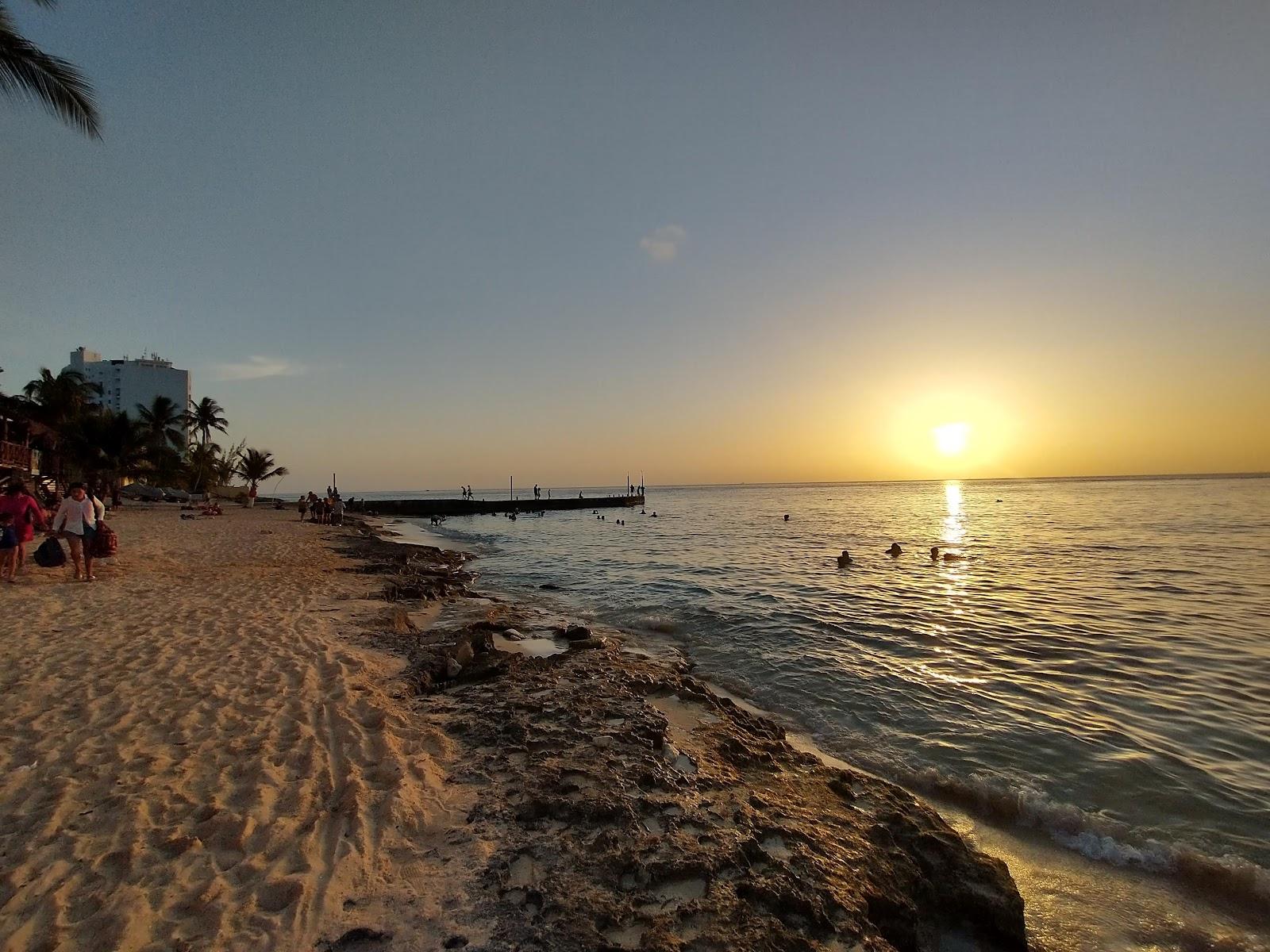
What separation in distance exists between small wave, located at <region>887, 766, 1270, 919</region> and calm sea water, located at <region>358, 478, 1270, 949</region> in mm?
16

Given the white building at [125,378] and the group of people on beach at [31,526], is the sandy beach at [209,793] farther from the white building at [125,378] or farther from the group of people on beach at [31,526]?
the white building at [125,378]

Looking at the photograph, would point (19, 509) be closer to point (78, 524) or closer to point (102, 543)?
point (78, 524)

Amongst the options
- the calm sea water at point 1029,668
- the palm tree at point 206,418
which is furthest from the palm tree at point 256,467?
the calm sea water at point 1029,668

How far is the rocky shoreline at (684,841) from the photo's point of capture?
3211mm

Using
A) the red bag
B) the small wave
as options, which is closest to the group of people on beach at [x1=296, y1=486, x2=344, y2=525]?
the red bag

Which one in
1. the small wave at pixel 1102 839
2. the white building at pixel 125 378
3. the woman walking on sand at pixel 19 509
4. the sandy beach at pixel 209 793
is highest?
the white building at pixel 125 378

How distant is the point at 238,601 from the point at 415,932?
10596mm

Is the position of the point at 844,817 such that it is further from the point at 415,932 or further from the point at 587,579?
the point at 587,579

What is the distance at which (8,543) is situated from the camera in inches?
452

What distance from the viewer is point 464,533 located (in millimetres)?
43094

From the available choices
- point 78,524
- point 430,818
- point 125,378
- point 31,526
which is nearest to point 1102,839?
point 430,818

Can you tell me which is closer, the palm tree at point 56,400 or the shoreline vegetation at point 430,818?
the shoreline vegetation at point 430,818

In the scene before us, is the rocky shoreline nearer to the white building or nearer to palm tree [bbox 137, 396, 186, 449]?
palm tree [bbox 137, 396, 186, 449]

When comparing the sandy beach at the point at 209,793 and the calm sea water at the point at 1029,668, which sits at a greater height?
the sandy beach at the point at 209,793
